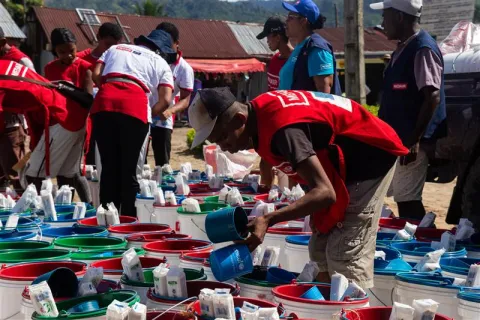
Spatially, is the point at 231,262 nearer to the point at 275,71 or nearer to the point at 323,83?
the point at 323,83

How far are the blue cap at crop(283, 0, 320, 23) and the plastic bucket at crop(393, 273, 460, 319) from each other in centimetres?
318

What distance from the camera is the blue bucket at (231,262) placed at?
295 centimetres

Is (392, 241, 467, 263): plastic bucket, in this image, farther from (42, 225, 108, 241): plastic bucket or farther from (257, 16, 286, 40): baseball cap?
(257, 16, 286, 40): baseball cap

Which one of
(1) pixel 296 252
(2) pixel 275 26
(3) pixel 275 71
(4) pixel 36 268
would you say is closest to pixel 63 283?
(4) pixel 36 268

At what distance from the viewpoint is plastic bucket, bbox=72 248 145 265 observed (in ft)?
12.1

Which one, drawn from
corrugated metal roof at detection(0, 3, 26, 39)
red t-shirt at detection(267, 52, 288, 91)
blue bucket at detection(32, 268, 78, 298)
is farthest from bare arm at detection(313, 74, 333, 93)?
corrugated metal roof at detection(0, 3, 26, 39)

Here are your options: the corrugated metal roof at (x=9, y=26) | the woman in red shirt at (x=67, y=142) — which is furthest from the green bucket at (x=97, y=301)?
the corrugated metal roof at (x=9, y=26)

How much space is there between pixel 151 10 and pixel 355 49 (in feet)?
156

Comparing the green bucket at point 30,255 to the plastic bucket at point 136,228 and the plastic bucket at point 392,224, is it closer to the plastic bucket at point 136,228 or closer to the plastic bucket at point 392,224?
the plastic bucket at point 136,228

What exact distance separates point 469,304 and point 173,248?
154 cm

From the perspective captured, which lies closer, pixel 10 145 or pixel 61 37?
pixel 61 37

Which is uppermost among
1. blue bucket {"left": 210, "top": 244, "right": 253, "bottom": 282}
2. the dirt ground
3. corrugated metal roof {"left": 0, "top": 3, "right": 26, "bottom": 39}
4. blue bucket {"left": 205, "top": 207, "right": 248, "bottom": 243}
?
corrugated metal roof {"left": 0, "top": 3, "right": 26, "bottom": 39}

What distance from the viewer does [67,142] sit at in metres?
6.64

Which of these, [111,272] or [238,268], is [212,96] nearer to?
[238,268]
